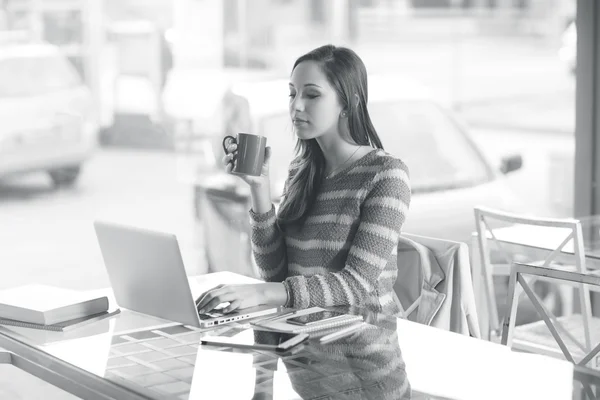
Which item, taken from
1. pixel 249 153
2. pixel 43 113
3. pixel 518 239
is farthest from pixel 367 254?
pixel 43 113

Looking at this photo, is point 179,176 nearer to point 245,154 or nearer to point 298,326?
point 245,154

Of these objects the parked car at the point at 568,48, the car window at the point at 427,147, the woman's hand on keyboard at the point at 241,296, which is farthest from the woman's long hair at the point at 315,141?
the parked car at the point at 568,48

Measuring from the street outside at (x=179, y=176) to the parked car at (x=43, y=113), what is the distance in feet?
0.25

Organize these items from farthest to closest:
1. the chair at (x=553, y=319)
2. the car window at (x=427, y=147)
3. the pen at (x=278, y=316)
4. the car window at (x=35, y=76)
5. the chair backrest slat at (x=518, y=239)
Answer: the car window at (x=427, y=147) < the car window at (x=35, y=76) < the chair backrest slat at (x=518, y=239) < the chair at (x=553, y=319) < the pen at (x=278, y=316)

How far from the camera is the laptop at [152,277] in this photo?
2.09 m

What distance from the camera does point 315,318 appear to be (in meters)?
2.14

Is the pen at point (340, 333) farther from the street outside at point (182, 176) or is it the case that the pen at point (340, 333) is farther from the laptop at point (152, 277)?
the street outside at point (182, 176)

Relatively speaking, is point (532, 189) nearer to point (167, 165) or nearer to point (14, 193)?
point (167, 165)

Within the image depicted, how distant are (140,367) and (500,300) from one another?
2.91m

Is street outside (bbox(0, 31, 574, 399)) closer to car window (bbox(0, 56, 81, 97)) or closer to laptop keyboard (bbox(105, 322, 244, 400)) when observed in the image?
car window (bbox(0, 56, 81, 97))

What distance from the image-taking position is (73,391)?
6.13ft

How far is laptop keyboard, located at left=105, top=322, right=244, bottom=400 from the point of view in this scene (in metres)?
1.74

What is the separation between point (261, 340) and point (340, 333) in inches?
6.5

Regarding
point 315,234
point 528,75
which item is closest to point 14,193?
point 315,234
